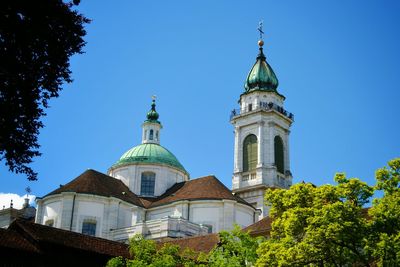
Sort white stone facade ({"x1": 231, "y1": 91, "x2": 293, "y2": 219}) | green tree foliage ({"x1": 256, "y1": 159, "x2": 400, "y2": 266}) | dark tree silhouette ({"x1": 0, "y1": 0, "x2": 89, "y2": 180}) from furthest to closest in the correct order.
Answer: white stone facade ({"x1": 231, "y1": 91, "x2": 293, "y2": 219}), green tree foliage ({"x1": 256, "y1": 159, "x2": 400, "y2": 266}), dark tree silhouette ({"x1": 0, "y1": 0, "x2": 89, "y2": 180})

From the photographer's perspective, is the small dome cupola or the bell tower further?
the small dome cupola

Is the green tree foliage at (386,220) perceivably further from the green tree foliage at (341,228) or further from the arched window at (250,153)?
the arched window at (250,153)

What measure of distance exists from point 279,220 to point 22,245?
14236 mm

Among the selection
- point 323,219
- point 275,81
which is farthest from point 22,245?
point 275,81

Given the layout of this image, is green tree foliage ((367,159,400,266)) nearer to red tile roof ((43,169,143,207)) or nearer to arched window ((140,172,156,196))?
red tile roof ((43,169,143,207))

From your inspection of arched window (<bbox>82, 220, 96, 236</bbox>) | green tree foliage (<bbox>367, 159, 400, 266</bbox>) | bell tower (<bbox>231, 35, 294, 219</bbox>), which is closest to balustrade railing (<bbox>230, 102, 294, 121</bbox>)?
bell tower (<bbox>231, 35, 294, 219</bbox>)

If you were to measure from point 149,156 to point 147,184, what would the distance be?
336 centimetres

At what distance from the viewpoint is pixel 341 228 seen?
2234 centimetres

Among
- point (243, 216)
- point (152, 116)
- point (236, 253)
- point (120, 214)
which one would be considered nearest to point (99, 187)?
point (120, 214)

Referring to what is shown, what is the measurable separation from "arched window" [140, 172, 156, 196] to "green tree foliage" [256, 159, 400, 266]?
144ft

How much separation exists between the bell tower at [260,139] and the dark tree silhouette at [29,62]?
170 feet

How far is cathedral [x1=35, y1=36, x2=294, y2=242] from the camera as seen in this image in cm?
5819

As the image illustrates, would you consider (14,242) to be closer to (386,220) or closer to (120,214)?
(386,220)

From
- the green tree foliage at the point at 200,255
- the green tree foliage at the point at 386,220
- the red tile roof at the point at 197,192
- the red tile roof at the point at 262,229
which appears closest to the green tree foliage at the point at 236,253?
the green tree foliage at the point at 200,255
